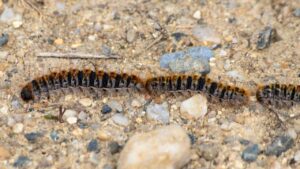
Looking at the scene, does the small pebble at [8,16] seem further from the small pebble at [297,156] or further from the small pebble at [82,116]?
the small pebble at [297,156]

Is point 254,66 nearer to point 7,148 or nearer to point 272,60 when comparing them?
point 272,60

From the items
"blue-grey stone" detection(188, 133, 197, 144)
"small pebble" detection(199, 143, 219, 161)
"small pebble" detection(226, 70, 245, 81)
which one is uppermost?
"small pebble" detection(226, 70, 245, 81)

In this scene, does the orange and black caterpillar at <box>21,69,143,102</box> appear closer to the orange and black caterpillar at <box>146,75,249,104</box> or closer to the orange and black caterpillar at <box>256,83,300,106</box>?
the orange and black caterpillar at <box>146,75,249,104</box>

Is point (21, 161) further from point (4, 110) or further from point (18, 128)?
point (4, 110)

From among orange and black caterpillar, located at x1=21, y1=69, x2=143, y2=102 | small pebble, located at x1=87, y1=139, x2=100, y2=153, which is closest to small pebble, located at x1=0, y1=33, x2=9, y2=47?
orange and black caterpillar, located at x1=21, y1=69, x2=143, y2=102

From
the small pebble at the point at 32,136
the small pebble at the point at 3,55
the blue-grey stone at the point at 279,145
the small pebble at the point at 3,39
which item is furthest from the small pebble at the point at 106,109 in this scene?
the blue-grey stone at the point at 279,145

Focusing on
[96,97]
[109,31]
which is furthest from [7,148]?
[109,31]

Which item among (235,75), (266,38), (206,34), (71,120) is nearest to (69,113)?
(71,120)
